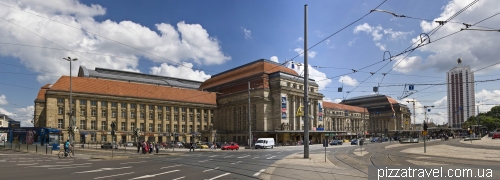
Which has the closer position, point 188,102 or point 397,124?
point 188,102

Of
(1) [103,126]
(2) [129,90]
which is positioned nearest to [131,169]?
(1) [103,126]

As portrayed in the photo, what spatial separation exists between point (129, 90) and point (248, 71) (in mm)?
33104

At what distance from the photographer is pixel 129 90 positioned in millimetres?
96375

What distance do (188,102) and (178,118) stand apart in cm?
537

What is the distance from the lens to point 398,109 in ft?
458

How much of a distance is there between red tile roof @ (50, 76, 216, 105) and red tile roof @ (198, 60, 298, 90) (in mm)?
7455

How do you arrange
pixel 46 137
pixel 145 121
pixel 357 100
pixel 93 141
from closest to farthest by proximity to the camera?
1. pixel 46 137
2. pixel 93 141
3. pixel 145 121
4. pixel 357 100

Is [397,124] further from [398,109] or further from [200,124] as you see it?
[200,124]

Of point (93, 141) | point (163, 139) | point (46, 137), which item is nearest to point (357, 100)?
point (163, 139)

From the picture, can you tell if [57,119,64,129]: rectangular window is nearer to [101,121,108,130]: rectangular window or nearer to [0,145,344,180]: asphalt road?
[101,121,108,130]: rectangular window

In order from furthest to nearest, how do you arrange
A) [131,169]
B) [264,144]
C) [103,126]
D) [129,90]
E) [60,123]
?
[129,90], [103,126], [60,123], [264,144], [131,169]

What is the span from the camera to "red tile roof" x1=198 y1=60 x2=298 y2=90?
10398 centimetres

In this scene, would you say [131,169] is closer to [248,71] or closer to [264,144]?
[264,144]

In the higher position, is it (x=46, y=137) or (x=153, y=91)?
(x=153, y=91)
